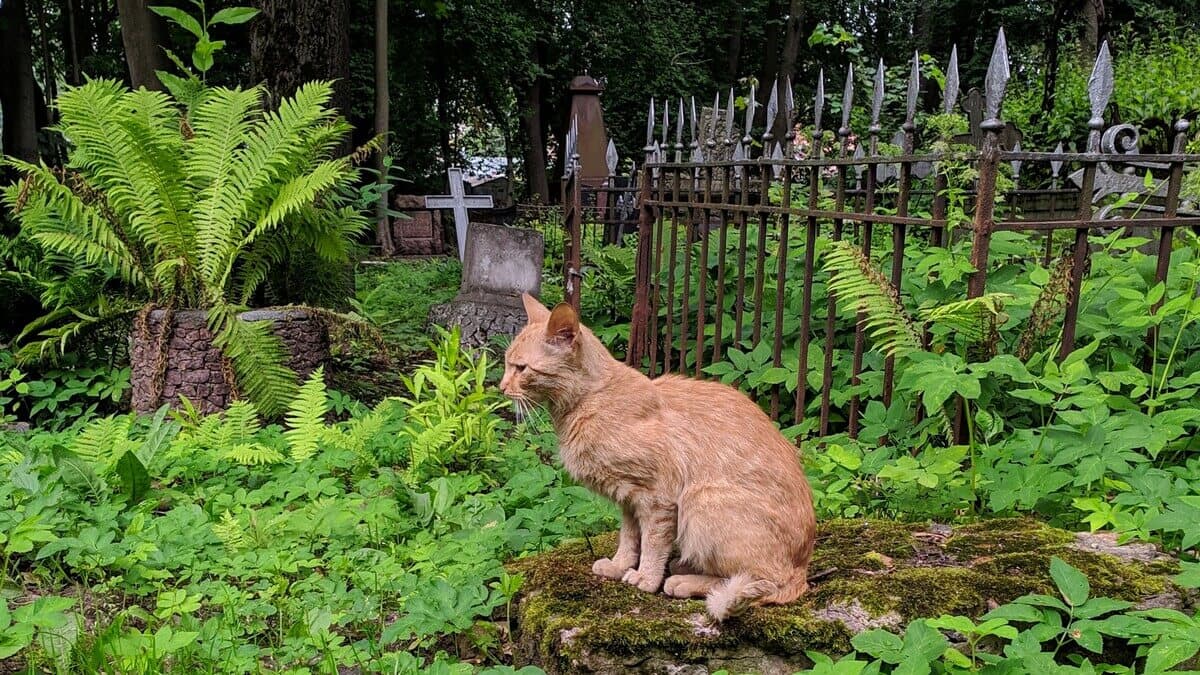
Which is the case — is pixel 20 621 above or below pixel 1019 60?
below

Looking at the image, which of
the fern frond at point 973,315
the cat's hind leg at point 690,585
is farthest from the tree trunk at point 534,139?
the cat's hind leg at point 690,585

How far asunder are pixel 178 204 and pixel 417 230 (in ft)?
35.5

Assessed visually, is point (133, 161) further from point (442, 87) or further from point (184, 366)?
point (442, 87)

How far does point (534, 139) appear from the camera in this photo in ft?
71.0

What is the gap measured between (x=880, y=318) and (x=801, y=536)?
4.63 ft

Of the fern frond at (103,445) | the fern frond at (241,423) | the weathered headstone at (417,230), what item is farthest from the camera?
the weathered headstone at (417,230)

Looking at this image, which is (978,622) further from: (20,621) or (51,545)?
(51,545)

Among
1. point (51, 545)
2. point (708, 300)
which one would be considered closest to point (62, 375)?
point (51, 545)

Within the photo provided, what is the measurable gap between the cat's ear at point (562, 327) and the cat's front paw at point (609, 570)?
665 mm

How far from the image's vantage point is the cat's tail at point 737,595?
2146mm

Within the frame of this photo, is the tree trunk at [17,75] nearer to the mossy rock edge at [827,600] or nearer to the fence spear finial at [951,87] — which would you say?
the fence spear finial at [951,87]

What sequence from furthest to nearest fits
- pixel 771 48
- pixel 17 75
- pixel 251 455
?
pixel 771 48, pixel 17 75, pixel 251 455

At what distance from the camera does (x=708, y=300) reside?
235 inches

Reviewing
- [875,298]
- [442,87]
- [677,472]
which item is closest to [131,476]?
[677,472]
